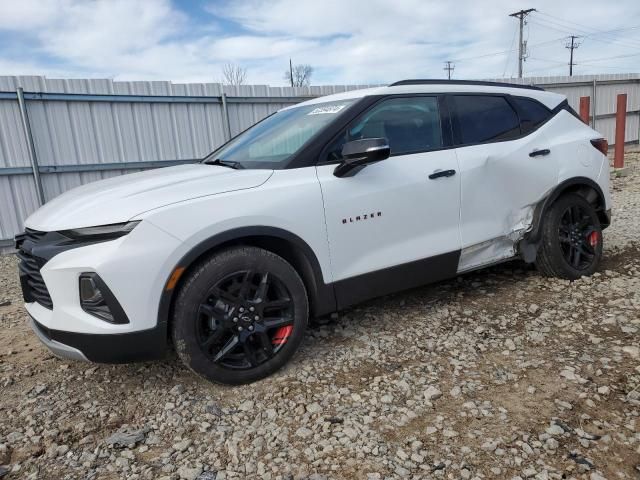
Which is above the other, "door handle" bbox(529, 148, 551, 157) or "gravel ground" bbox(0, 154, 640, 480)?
"door handle" bbox(529, 148, 551, 157)

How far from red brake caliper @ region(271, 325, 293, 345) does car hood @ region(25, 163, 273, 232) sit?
87 centimetres

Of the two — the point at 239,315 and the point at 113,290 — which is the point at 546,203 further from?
the point at 113,290

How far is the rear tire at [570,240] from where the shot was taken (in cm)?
388

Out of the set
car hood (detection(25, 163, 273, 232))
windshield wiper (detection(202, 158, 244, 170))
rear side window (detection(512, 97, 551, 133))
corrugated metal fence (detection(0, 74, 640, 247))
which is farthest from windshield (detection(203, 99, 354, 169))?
corrugated metal fence (detection(0, 74, 640, 247))

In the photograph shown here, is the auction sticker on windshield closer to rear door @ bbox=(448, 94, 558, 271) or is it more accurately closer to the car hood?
the car hood

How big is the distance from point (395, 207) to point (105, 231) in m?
1.73

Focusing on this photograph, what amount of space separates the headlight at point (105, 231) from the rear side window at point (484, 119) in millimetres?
2421

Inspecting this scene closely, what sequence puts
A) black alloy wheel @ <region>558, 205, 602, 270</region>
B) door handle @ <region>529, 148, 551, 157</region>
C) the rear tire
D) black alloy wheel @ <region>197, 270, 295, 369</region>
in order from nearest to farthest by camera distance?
black alloy wheel @ <region>197, 270, 295, 369</region> → door handle @ <region>529, 148, 551, 157</region> → the rear tire → black alloy wheel @ <region>558, 205, 602, 270</region>

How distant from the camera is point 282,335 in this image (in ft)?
9.18

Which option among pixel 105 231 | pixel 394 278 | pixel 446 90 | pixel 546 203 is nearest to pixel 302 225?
pixel 394 278

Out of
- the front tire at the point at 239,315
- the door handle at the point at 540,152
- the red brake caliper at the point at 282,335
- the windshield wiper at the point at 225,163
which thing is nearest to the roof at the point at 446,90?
the door handle at the point at 540,152

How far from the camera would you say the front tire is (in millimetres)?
2498

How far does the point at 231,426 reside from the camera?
242 centimetres

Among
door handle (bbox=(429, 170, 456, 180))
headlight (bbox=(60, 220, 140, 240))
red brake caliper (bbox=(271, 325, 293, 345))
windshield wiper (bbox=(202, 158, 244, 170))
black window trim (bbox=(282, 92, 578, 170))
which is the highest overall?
black window trim (bbox=(282, 92, 578, 170))
